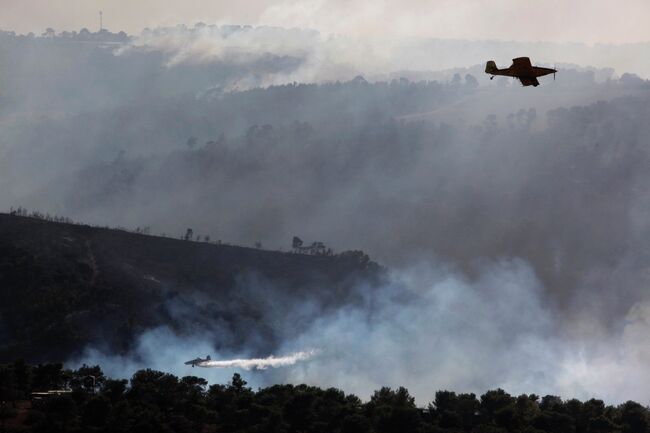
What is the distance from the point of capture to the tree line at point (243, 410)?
166 meters

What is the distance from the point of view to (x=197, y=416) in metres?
174

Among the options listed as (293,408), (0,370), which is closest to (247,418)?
(293,408)

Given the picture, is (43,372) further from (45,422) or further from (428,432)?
(428,432)

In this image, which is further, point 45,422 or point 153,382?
point 153,382

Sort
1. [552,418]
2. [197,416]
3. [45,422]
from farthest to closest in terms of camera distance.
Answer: [552,418] → [197,416] → [45,422]

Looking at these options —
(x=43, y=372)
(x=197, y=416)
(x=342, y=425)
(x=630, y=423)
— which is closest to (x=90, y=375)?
(x=43, y=372)

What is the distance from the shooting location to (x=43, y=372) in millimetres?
189000

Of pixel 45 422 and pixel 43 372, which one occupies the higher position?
pixel 43 372

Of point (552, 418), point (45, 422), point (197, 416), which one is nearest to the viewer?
point (45, 422)

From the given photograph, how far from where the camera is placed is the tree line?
16575 cm

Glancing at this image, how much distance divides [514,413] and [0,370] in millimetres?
65379

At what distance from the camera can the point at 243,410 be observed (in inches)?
6954

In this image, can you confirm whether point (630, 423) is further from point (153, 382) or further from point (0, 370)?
point (0, 370)

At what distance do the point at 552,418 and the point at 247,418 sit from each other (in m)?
39.9
